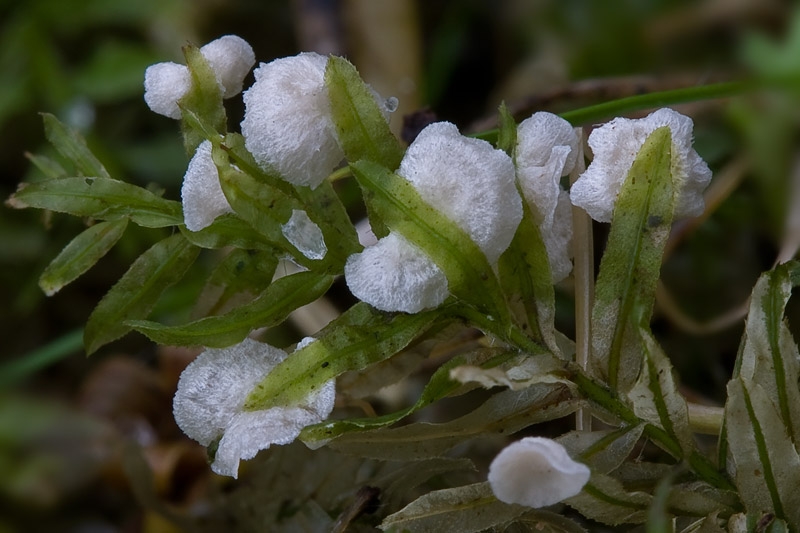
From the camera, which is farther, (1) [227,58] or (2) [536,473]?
(1) [227,58]

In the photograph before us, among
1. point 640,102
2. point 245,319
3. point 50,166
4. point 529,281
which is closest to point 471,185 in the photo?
point 529,281

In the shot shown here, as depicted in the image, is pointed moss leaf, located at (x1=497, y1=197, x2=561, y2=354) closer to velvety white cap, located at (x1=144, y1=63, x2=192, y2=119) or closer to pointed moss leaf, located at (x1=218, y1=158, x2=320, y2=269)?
pointed moss leaf, located at (x1=218, y1=158, x2=320, y2=269)

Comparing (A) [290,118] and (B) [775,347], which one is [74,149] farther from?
(B) [775,347]

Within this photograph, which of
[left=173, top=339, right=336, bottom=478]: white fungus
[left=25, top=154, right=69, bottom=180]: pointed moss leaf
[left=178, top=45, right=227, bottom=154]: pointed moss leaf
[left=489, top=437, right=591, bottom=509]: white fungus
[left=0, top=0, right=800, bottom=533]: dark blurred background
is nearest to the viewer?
[left=489, top=437, right=591, bottom=509]: white fungus

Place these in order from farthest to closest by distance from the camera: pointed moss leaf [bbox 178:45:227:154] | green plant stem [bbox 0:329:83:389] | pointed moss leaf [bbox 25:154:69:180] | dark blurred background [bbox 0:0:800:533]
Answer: dark blurred background [bbox 0:0:800:533]
green plant stem [bbox 0:329:83:389]
pointed moss leaf [bbox 25:154:69:180]
pointed moss leaf [bbox 178:45:227:154]

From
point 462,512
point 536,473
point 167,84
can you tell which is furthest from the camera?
point 167,84

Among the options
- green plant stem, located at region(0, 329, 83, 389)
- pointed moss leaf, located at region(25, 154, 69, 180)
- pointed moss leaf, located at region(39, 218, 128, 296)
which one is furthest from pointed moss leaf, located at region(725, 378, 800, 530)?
green plant stem, located at region(0, 329, 83, 389)

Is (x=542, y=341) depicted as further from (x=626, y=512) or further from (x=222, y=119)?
(x=222, y=119)
